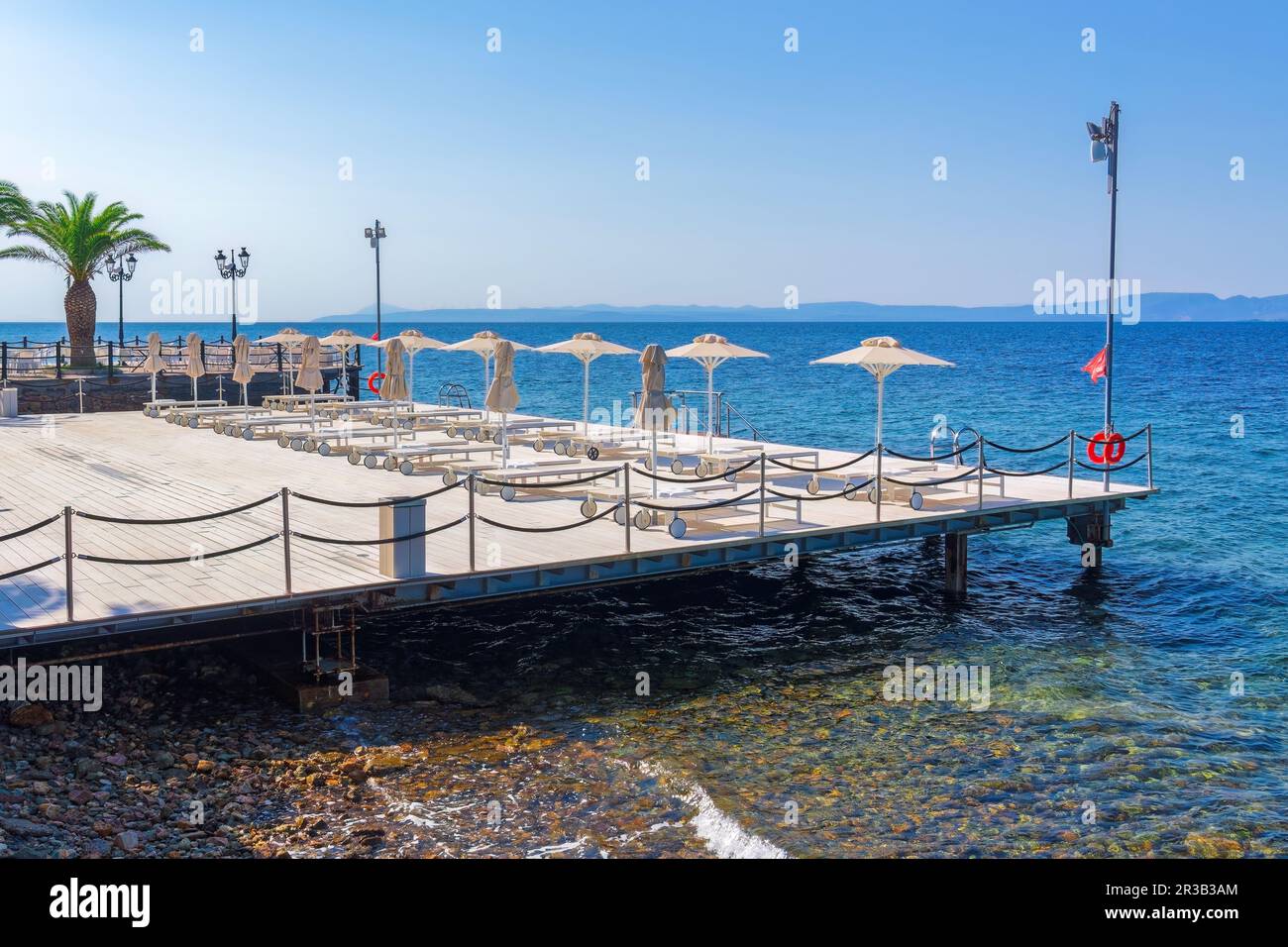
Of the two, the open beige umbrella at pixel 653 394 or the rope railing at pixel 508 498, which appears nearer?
the rope railing at pixel 508 498

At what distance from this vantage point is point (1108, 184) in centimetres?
1917

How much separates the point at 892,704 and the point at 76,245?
3294cm

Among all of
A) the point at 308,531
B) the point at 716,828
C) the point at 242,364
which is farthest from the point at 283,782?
the point at 242,364

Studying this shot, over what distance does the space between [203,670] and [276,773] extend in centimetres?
292

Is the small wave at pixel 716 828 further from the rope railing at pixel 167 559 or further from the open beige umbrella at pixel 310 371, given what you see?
the open beige umbrella at pixel 310 371

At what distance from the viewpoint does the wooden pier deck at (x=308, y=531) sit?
11.0 meters

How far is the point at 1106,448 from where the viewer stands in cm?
1852

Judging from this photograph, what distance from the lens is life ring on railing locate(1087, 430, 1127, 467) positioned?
18500 mm

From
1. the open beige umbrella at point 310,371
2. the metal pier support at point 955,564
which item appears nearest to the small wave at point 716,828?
the metal pier support at point 955,564

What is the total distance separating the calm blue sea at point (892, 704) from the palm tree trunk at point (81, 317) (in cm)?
2532

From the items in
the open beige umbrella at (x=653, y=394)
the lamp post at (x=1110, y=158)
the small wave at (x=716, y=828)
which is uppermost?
the lamp post at (x=1110, y=158)

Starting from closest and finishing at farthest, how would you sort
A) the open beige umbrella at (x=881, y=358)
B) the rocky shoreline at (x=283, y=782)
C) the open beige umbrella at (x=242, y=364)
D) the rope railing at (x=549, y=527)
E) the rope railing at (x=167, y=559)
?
the rocky shoreline at (x=283, y=782) < the rope railing at (x=167, y=559) < the rope railing at (x=549, y=527) < the open beige umbrella at (x=881, y=358) < the open beige umbrella at (x=242, y=364)

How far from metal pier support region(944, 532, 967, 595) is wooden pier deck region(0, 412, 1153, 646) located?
32.1 inches

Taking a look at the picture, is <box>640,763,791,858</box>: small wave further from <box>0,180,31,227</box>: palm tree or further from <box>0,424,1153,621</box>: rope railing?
<box>0,180,31,227</box>: palm tree
